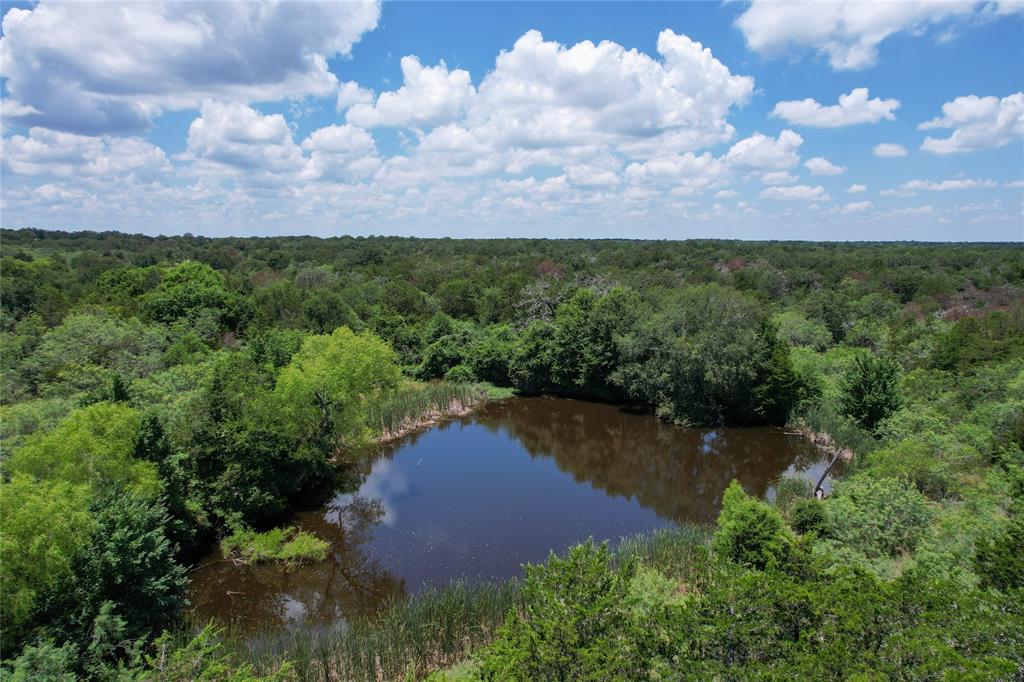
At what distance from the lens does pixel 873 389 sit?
2697 cm

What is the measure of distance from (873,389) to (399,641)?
2512cm

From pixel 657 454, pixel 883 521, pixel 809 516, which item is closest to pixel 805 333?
pixel 657 454

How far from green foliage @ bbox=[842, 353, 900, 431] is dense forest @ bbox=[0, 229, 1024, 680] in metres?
0.11

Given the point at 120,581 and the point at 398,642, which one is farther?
the point at 398,642

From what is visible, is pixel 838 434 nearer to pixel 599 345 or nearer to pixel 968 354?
pixel 968 354

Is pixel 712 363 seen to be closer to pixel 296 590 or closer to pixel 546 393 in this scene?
pixel 546 393

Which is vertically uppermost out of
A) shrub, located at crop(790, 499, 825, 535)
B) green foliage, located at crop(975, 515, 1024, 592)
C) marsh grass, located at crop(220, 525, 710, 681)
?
green foliage, located at crop(975, 515, 1024, 592)

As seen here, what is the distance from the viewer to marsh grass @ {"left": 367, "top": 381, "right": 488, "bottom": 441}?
1237 inches

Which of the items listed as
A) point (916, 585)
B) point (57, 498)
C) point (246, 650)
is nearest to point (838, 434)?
point (916, 585)

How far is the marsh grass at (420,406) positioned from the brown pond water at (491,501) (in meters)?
1.07

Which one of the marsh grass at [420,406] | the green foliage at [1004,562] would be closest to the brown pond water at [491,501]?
the marsh grass at [420,406]

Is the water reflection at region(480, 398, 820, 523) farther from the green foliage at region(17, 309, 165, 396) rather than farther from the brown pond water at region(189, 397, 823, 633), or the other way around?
the green foliage at region(17, 309, 165, 396)

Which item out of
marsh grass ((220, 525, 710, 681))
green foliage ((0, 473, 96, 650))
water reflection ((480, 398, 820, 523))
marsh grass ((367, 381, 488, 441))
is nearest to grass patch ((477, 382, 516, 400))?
marsh grass ((367, 381, 488, 441))

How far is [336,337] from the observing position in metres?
26.5
